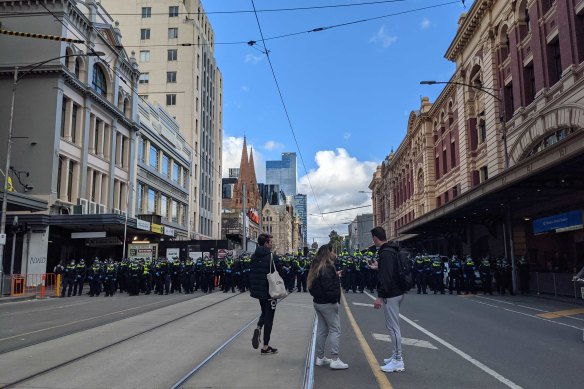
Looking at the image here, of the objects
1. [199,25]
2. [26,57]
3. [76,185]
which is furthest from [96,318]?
[199,25]

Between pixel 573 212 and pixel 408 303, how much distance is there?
9.56 metres

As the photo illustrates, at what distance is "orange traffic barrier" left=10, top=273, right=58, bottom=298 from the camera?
23.4 metres

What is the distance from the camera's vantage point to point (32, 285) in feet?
89.1

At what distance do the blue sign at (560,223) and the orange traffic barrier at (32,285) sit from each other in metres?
24.2

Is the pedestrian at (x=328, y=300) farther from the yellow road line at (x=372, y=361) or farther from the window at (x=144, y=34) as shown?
the window at (x=144, y=34)

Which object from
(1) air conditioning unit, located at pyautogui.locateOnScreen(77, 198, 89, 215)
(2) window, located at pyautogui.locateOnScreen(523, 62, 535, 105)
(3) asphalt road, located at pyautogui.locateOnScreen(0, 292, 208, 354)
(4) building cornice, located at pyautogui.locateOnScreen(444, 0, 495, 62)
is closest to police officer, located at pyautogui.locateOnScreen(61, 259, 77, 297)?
(3) asphalt road, located at pyautogui.locateOnScreen(0, 292, 208, 354)

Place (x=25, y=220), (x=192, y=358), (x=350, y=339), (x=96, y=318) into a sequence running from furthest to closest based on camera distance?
(x=25, y=220), (x=96, y=318), (x=350, y=339), (x=192, y=358)

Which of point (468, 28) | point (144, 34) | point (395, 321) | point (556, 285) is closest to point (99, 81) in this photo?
point (144, 34)

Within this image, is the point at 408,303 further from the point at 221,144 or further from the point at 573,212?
the point at 221,144

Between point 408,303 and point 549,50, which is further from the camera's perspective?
point 549,50

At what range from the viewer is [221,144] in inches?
3088

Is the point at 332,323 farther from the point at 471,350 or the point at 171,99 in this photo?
the point at 171,99

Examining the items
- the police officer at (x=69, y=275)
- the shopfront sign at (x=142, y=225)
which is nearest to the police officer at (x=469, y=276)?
the police officer at (x=69, y=275)

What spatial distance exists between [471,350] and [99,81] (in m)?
36.0
